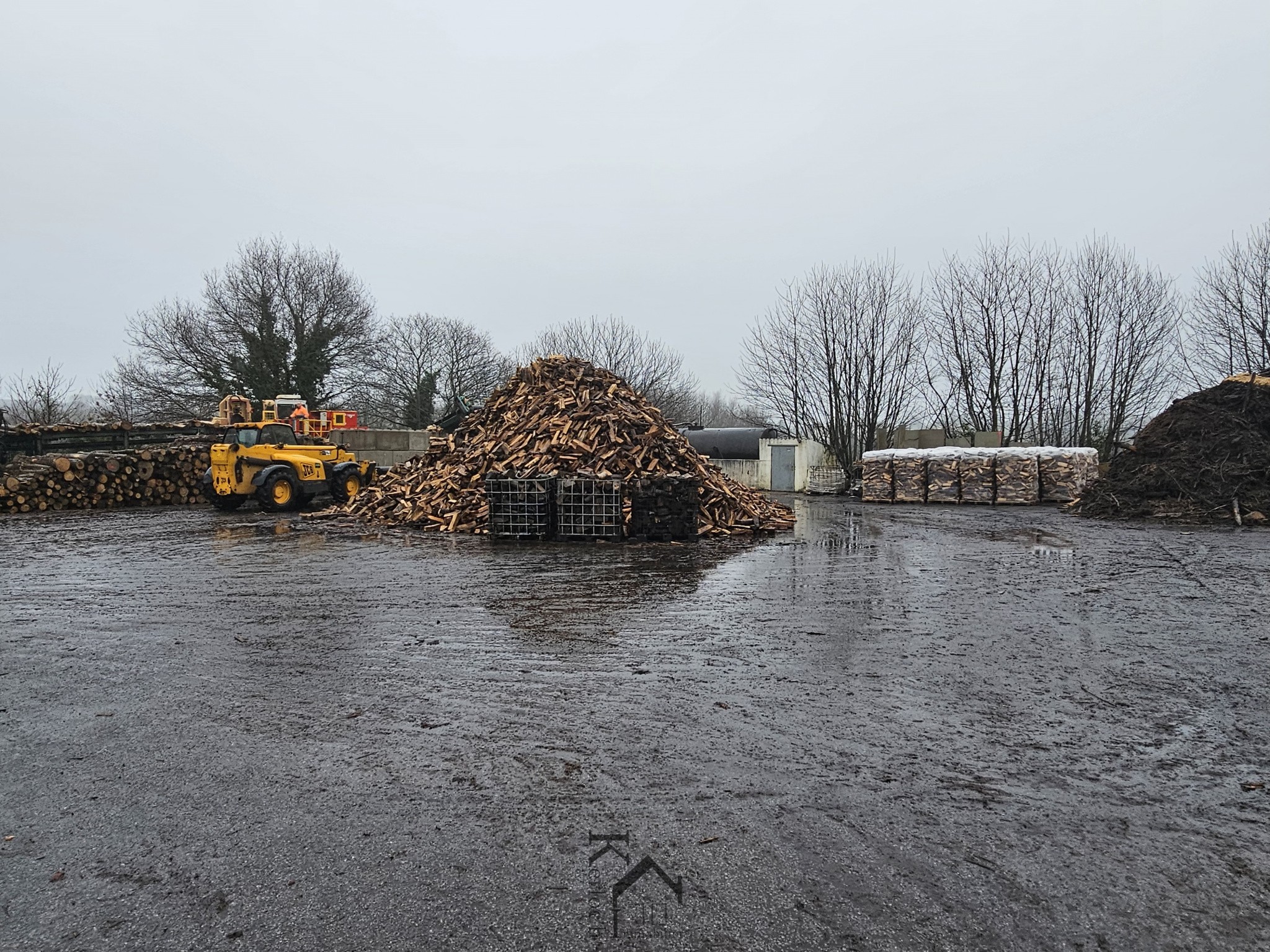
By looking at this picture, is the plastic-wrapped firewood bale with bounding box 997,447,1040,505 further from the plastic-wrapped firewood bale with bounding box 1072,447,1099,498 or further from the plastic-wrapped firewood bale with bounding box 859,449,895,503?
the plastic-wrapped firewood bale with bounding box 859,449,895,503

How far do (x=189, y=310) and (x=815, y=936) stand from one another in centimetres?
4132

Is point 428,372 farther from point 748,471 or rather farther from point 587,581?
point 587,581

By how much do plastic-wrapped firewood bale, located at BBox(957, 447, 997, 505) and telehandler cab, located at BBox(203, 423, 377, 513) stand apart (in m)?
17.3

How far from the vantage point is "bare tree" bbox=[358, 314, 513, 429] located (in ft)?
138

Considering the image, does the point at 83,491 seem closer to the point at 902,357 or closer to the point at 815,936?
the point at 815,936

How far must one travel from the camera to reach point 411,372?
44750 mm

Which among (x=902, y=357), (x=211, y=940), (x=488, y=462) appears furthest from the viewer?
(x=902, y=357)

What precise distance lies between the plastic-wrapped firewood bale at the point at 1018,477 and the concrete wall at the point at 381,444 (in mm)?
19524

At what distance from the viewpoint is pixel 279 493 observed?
58.5 ft

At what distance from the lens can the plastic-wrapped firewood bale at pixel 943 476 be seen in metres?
21.0

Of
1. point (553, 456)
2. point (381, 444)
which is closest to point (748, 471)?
point (381, 444)

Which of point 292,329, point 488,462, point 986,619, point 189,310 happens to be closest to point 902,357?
point 488,462

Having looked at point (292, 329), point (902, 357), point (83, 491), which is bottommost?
point (83, 491)

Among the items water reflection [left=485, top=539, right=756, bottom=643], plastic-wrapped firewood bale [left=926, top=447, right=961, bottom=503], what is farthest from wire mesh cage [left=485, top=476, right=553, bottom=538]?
plastic-wrapped firewood bale [left=926, top=447, right=961, bottom=503]
